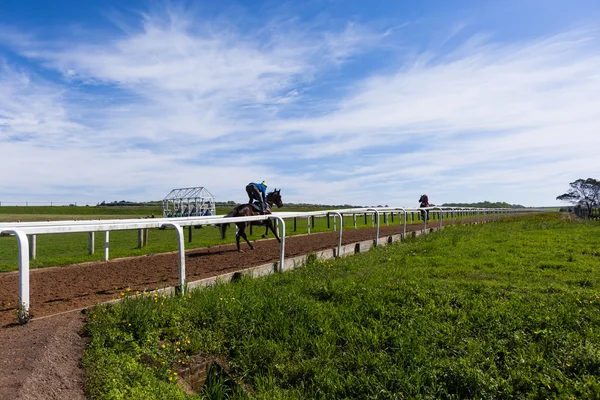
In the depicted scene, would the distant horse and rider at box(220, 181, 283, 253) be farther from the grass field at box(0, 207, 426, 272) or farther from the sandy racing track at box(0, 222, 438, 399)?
the grass field at box(0, 207, 426, 272)

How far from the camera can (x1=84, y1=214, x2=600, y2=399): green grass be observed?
3.66m

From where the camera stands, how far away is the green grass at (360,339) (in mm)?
3658

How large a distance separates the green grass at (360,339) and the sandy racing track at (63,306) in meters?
0.20

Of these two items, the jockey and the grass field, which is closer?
the grass field

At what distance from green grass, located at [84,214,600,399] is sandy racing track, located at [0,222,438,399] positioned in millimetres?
205

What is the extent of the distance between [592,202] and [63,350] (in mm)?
59573

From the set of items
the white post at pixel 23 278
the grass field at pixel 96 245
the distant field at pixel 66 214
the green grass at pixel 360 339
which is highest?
the distant field at pixel 66 214

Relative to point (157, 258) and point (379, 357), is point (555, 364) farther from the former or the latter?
point (157, 258)

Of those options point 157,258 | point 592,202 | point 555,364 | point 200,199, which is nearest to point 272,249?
point 157,258

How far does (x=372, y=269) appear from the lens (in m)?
7.39

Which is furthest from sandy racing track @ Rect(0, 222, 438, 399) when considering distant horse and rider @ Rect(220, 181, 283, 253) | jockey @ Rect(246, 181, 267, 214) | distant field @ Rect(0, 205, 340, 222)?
distant field @ Rect(0, 205, 340, 222)

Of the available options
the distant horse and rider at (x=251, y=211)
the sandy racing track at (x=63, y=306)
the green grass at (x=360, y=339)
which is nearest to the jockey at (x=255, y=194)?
the distant horse and rider at (x=251, y=211)

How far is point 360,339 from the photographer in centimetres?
448

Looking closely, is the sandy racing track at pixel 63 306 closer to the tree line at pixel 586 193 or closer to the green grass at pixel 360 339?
the green grass at pixel 360 339
